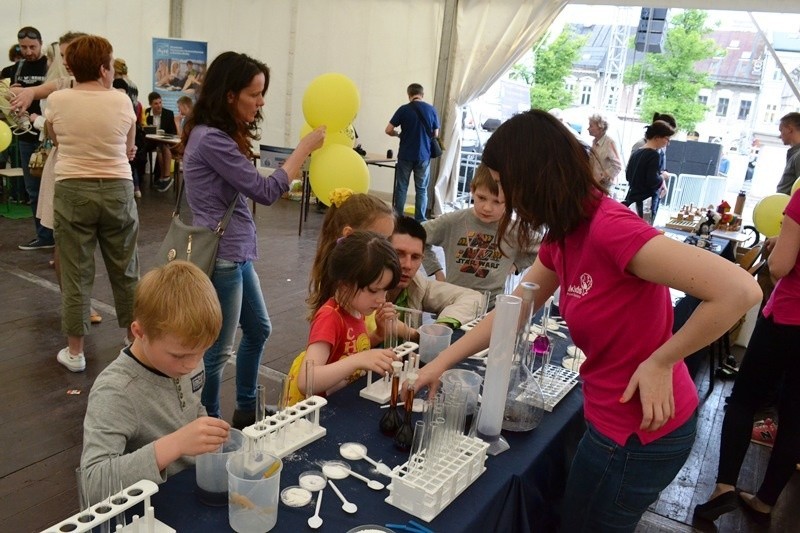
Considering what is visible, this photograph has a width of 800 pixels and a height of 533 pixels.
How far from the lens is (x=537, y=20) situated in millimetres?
6801

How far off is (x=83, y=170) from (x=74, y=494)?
1436 millimetres

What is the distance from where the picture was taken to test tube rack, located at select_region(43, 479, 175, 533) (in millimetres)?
888

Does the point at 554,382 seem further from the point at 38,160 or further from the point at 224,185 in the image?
the point at 38,160

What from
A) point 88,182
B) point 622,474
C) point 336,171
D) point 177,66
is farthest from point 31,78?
point 622,474

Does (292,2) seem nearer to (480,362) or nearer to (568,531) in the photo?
(480,362)

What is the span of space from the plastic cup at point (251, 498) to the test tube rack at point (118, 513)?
0.11 metres

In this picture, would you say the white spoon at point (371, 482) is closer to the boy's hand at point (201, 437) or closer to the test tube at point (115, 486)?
the boy's hand at point (201, 437)

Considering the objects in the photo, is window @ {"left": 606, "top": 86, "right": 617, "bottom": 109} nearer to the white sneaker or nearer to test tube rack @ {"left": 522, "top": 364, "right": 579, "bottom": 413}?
test tube rack @ {"left": 522, "top": 364, "right": 579, "bottom": 413}

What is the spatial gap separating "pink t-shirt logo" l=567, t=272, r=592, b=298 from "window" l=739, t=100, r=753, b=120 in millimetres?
6921

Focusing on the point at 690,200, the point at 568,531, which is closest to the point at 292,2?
the point at 690,200

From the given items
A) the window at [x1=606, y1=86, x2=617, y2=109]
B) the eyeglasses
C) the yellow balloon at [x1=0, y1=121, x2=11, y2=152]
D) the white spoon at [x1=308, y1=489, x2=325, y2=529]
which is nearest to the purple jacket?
the white spoon at [x1=308, y1=489, x2=325, y2=529]

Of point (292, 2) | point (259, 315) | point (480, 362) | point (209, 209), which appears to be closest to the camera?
point (480, 362)

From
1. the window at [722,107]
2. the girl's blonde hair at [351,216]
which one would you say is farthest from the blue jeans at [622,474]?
the window at [722,107]

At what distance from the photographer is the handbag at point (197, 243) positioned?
2.09 meters
